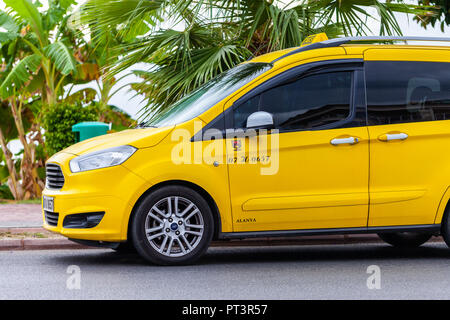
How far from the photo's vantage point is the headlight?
696 cm

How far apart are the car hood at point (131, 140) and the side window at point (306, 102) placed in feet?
2.54

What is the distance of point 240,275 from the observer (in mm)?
6891

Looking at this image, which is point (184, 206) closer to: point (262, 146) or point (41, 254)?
point (262, 146)

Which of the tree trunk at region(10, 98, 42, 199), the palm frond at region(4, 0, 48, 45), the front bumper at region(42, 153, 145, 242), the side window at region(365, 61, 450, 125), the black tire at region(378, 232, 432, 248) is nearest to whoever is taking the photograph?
the front bumper at region(42, 153, 145, 242)

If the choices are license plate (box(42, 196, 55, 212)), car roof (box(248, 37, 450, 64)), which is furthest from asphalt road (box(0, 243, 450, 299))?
car roof (box(248, 37, 450, 64))

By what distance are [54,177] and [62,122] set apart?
8349mm

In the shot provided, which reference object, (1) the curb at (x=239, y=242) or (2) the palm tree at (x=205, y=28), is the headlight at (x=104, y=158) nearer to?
(1) the curb at (x=239, y=242)

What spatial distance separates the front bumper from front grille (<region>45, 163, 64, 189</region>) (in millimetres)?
206

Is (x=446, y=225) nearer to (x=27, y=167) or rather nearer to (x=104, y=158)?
(x=104, y=158)

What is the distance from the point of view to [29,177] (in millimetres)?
21094

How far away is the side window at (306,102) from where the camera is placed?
24.0 feet

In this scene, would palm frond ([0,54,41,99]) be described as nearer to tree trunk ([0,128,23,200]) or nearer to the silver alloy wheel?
tree trunk ([0,128,23,200])

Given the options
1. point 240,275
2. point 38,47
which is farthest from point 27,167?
point 240,275

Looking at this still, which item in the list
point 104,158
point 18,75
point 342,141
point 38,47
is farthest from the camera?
point 38,47
